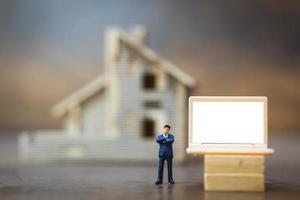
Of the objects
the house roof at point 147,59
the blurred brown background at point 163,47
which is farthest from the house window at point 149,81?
the blurred brown background at point 163,47

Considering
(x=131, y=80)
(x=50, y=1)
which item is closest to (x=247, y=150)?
(x=131, y=80)

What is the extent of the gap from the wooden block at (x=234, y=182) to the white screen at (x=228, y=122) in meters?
0.54

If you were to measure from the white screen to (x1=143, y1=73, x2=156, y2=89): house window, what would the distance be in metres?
4.38

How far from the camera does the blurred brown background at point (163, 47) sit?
15227 millimetres

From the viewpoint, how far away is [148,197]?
247 inches

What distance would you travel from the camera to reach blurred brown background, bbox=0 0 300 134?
15227 millimetres

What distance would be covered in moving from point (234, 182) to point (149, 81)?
5.19m

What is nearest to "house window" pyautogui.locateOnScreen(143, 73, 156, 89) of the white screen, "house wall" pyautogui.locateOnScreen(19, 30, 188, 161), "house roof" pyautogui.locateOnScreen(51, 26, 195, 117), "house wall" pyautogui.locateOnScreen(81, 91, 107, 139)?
"house wall" pyautogui.locateOnScreen(19, 30, 188, 161)

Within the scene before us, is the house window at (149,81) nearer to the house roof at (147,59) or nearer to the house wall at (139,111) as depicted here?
the house wall at (139,111)

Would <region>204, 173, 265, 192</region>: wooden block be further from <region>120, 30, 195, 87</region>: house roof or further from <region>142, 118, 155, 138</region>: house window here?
<region>142, 118, 155, 138</region>: house window

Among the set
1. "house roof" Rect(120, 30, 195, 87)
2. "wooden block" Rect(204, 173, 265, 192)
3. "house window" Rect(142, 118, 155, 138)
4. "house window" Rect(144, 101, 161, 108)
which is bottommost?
"wooden block" Rect(204, 173, 265, 192)

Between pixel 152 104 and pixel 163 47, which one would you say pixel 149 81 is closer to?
pixel 152 104

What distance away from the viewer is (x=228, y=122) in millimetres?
7188

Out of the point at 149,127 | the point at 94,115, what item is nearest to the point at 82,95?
the point at 94,115
